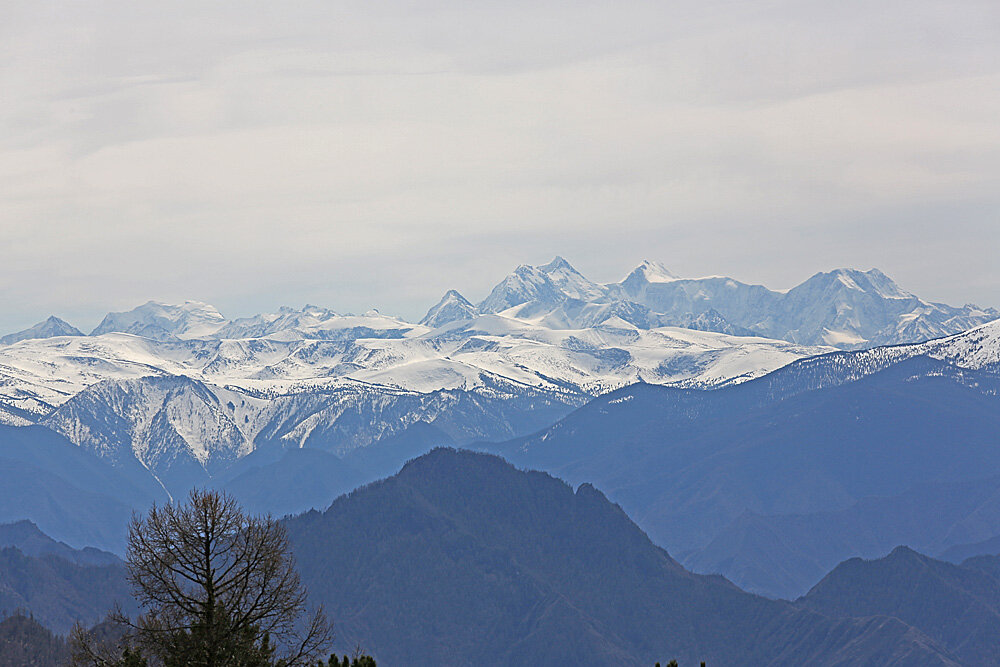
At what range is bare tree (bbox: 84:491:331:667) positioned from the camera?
4088cm

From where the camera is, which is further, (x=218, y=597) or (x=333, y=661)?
(x=333, y=661)

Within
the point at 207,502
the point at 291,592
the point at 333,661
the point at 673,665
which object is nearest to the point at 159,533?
the point at 207,502

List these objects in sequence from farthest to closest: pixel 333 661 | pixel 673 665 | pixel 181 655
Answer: pixel 673 665 < pixel 333 661 < pixel 181 655

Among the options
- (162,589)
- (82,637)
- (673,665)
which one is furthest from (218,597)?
(673,665)

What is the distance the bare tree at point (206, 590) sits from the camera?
40.9 metres

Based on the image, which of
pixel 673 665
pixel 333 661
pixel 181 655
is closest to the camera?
pixel 181 655

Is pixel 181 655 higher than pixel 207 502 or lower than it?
lower

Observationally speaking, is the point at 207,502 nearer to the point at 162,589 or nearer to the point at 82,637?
the point at 162,589

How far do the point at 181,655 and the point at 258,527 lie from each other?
15.6ft

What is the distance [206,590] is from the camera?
4206cm

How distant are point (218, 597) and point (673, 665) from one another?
1984 cm

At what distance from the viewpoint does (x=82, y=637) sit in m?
41.7

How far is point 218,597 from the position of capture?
1681 inches

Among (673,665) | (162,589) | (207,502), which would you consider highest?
(207,502)
